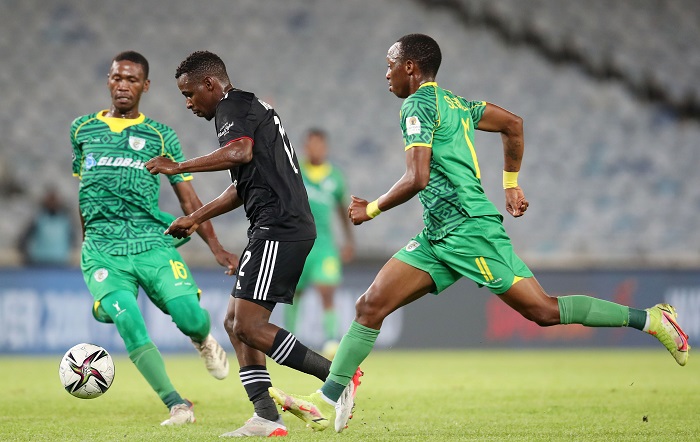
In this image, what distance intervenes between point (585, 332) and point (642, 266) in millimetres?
1133

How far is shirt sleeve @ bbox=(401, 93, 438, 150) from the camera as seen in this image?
523 cm

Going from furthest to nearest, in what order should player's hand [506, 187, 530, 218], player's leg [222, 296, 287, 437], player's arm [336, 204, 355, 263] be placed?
player's arm [336, 204, 355, 263] → player's hand [506, 187, 530, 218] → player's leg [222, 296, 287, 437]

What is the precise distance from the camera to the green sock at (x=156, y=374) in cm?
608

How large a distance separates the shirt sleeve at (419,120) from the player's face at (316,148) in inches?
225

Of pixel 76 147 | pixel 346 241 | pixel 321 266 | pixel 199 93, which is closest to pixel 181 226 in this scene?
pixel 199 93

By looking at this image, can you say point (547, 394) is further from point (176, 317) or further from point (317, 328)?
point (317, 328)

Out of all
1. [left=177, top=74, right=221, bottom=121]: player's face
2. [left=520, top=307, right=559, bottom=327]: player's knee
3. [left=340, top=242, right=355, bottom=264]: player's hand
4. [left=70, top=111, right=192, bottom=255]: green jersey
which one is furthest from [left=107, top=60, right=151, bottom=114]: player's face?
[left=340, top=242, right=355, bottom=264]: player's hand

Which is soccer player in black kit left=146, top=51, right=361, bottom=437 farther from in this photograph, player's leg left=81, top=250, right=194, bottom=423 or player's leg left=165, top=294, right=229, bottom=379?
player's leg left=165, top=294, right=229, bottom=379

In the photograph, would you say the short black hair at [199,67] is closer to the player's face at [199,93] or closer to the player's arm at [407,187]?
the player's face at [199,93]

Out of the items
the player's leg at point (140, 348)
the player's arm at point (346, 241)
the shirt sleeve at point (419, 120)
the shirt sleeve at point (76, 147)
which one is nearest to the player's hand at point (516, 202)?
the shirt sleeve at point (419, 120)

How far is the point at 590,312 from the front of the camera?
5598 mm

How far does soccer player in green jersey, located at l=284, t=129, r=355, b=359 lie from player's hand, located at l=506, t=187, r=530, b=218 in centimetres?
491

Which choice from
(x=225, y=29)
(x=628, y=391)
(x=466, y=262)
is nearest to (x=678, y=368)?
(x=628, y=391)

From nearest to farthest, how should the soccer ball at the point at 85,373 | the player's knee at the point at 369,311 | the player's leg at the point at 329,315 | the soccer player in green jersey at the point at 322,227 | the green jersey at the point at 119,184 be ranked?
the player's knee at the point at 369,311 → the soccer ball at the point at 85,373 → the green jersey at the point at 119,184 → the player's leg at the point at 329,315 → the soccer player in green jersey at the point at 322,227
